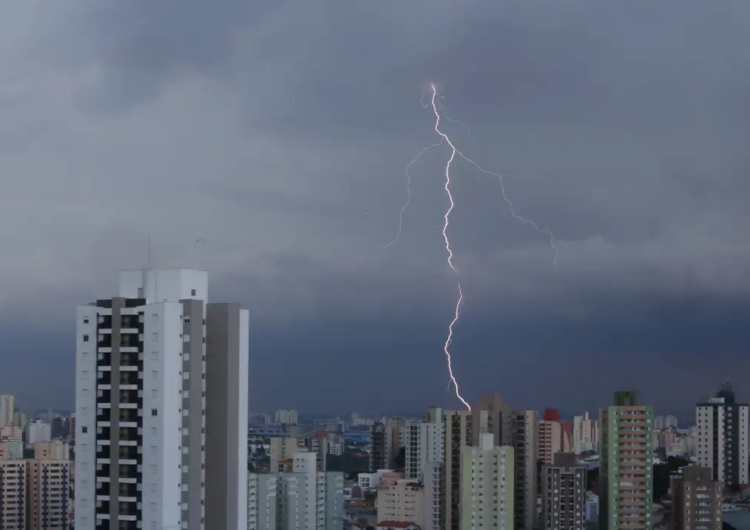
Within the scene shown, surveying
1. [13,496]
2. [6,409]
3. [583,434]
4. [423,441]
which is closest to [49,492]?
[13,496]

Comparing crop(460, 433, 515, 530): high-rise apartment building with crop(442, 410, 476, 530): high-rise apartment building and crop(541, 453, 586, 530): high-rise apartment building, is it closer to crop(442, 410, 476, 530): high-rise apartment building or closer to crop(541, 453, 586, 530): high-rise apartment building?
crop(442, 410, 476, 530): high-rise apartment building

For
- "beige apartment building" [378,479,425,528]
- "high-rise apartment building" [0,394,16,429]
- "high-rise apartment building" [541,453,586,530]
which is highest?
"high-rise apartment building" [0,394,16,429]

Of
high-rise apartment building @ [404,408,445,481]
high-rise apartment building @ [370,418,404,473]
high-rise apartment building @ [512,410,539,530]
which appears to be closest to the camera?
high-rise apartment building @ [512,410,539,530]

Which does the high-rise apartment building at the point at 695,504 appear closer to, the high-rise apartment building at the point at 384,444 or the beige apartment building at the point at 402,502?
the beige apartment building at the point at 402,502

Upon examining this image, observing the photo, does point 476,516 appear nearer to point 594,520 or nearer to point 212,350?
point 594,520

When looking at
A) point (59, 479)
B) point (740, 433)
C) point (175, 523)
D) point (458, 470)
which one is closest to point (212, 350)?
point (175, 523)

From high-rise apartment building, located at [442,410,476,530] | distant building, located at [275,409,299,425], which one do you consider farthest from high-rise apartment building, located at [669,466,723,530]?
distant building, located at [275,409,299,425]
